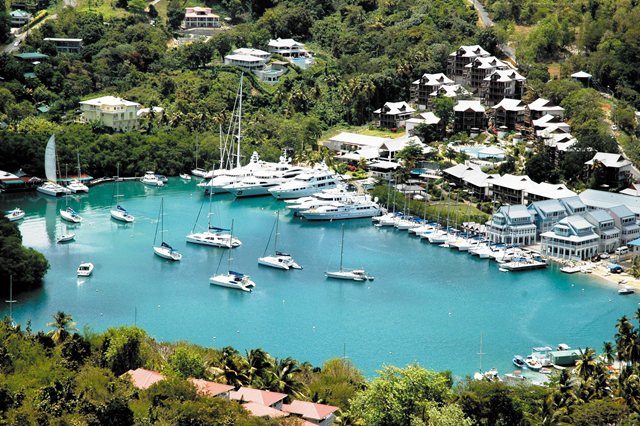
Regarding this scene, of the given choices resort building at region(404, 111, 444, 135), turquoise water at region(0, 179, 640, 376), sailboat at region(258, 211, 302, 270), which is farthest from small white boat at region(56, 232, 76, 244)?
resort building at region(404, 111, 444, 135)

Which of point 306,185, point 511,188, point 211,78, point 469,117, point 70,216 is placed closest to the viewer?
point 70,216

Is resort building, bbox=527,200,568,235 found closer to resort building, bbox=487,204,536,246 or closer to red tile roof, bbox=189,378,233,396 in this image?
resort building, bbox=487,204,536,246

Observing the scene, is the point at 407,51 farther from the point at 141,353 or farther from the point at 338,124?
the point at 141,353

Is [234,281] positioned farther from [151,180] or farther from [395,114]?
[395,114]

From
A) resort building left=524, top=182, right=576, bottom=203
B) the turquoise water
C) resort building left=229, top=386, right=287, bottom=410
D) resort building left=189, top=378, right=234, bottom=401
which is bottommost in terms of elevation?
the turquoise water

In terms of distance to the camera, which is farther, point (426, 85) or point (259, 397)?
point (426, 85)

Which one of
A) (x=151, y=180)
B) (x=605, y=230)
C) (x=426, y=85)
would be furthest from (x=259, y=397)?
(x=426, y=85)

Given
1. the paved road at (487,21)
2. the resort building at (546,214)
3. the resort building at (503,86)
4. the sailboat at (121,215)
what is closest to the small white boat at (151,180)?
the sailboat at (121,215)
